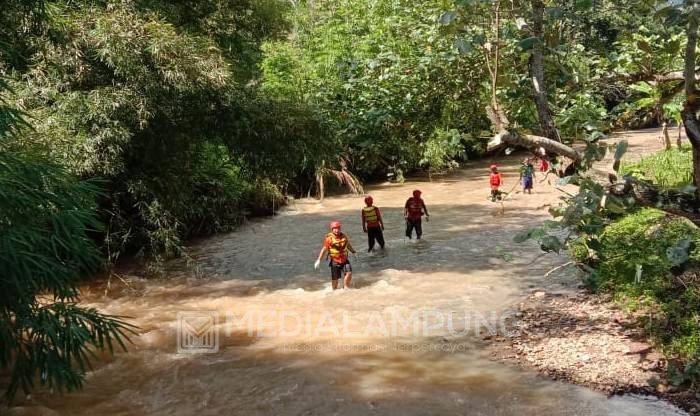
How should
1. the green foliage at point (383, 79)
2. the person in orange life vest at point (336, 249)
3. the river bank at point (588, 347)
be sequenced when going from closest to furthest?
the green foliage at point (383, 79), the river bank at point (588, 347), the person in orange life vest at point (336, 249)

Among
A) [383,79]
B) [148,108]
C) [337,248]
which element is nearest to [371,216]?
[337,248]

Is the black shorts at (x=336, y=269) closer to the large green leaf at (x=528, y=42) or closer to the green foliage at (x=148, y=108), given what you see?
the green foliage at (x=148, y=108)

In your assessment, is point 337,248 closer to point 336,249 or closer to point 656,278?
point 336,249

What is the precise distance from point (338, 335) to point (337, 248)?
2.24 m

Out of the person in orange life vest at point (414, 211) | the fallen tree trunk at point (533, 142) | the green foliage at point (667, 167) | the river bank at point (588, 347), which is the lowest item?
the river bank at point (588, 347)

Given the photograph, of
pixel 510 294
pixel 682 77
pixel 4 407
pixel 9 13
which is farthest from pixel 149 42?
pixel 682 77

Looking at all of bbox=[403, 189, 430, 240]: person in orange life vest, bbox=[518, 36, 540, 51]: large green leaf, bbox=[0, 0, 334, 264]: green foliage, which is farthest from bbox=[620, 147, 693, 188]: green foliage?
bbox=[518, 36, 540, 51]: large green leaf

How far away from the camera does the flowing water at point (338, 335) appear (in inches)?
254

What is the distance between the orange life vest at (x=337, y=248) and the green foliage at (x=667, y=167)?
597cm

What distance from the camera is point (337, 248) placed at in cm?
1050

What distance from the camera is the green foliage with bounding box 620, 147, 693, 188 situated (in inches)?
467

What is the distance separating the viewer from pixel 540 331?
8031 millimetres

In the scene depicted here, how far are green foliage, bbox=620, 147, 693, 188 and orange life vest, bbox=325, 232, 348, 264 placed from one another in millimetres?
5973

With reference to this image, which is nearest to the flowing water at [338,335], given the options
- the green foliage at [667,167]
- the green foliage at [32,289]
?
the green foliage at [32,289]
